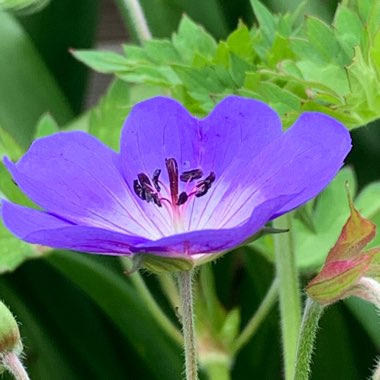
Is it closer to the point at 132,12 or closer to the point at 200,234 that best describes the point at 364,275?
the point at 200,234

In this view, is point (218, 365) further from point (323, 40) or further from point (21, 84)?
point (21, 84)

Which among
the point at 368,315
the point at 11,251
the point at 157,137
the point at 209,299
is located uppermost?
the point at 157,137

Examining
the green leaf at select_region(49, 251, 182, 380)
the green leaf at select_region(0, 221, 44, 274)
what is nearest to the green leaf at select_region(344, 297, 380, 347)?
the green leaf at select_region(49, 251, 182, 380)

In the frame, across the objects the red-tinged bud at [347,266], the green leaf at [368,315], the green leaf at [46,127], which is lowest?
the green leaf at [368,315]

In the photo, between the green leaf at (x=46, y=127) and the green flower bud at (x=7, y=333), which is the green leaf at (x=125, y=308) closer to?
the green leaf at (x=46, y=127)

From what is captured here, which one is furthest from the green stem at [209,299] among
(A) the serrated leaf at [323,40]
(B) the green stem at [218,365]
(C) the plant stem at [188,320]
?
(C) the plant stem at [188,320]

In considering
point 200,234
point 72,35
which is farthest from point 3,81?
point 200,234

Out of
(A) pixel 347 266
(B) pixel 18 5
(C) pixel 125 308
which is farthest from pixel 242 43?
(C) pixel 125 308
